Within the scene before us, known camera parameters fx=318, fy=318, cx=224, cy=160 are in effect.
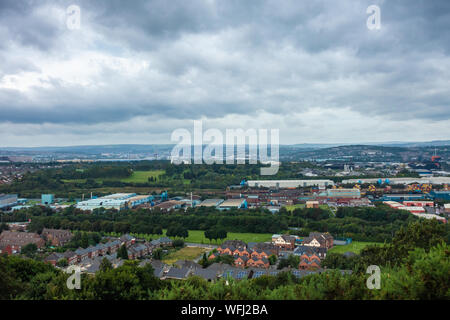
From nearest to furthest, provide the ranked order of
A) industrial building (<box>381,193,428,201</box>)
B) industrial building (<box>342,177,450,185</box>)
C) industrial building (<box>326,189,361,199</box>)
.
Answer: industrial building (<box>381,193,428,201</box>) < industrial building (<box>326,189,361,199</box>) < industrial building (<box>342,177,450,185</box>)

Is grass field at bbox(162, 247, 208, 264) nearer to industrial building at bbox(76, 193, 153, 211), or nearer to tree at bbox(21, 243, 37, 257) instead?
tree at bbox(21, 243, 37, 257)

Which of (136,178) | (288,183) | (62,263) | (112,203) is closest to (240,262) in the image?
(62,263)

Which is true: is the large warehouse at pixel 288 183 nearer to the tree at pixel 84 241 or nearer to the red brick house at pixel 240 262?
the tree at pixel 84 241

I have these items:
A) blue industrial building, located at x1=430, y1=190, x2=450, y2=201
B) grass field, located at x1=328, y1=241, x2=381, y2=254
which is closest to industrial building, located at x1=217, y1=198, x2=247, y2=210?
grass field, located at x1=328, y1=241, x2=381, y2=254

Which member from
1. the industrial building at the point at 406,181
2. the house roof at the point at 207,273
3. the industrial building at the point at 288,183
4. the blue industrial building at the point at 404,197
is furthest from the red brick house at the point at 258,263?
the industrial building at the point at 406,181

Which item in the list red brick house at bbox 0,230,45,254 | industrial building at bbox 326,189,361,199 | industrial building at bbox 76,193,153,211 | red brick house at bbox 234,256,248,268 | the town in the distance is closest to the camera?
the town in the distance

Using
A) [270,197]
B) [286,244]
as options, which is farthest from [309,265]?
[270,197]

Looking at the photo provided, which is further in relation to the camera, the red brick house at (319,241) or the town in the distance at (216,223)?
the red brick house at (319,241)

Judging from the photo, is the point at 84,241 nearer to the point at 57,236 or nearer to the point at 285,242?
the point at 57,236
